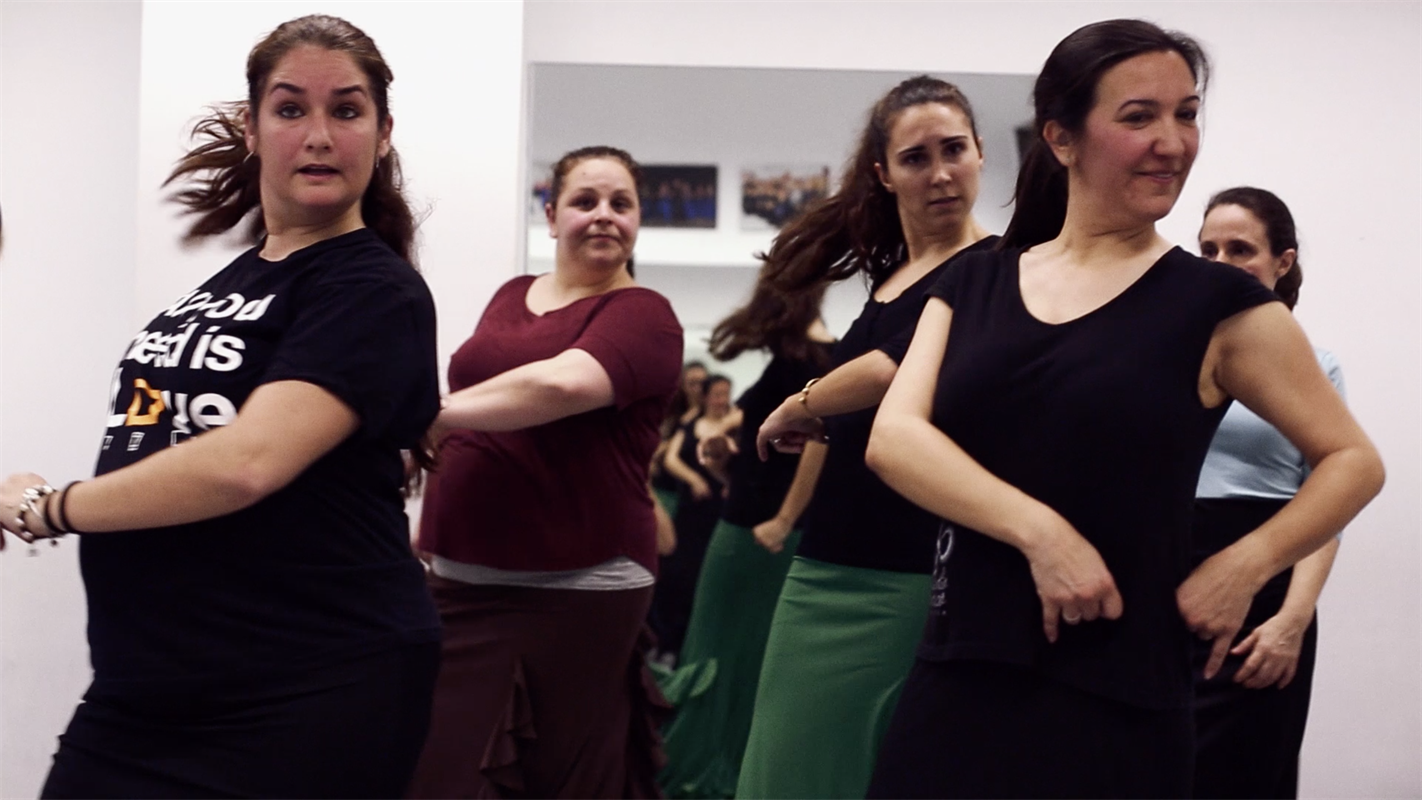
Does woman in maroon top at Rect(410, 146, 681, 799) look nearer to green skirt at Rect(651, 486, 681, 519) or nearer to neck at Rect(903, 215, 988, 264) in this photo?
neck at Rect(903, 215, 988, 264)

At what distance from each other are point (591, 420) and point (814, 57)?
170 cm

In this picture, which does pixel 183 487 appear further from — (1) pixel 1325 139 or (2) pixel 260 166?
(1) pixel 1325 139

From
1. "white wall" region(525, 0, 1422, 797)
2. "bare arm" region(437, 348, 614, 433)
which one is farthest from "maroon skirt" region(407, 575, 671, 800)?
"white wall" region(525, 0, 1422, 797)

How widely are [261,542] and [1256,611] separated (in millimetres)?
1938

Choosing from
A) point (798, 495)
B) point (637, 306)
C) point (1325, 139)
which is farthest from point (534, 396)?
point (1325, 139)

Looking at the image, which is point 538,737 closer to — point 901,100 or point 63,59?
point 901,100

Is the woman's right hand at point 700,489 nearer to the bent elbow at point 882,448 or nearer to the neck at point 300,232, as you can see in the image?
the neck at point 300,232

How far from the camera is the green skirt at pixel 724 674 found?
448 centimetres

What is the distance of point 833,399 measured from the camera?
2.42m

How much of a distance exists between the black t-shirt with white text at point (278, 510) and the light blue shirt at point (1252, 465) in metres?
1.74

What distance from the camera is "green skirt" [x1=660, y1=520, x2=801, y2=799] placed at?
448 cm

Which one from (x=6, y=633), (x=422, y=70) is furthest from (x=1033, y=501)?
(x=6, y=633)

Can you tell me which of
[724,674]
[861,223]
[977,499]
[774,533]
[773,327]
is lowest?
[724,674]

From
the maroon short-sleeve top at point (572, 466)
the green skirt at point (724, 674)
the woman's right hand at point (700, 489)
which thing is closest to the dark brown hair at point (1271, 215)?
the maroon short-sleeve top at point (572, 466)
